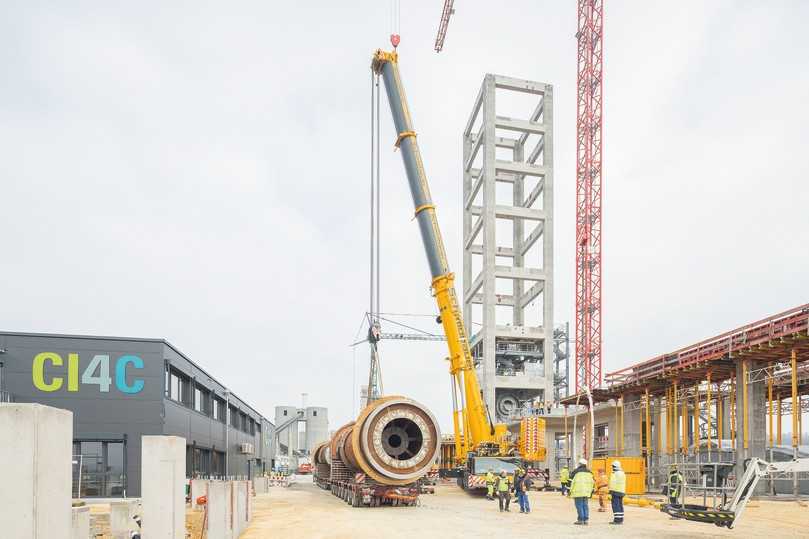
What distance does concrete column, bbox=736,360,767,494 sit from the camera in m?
29.6

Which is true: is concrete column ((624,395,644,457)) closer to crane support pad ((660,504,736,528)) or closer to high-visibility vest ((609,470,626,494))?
high-visibility vest ((609,470,626,494))

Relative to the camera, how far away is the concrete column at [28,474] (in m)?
6.51

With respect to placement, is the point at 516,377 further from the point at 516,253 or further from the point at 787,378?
the point at 787,378

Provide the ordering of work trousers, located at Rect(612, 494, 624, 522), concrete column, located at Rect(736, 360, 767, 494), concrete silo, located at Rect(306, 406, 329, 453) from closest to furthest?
work trousers, located at Rect(612, 494, 624, 522), concrete column, located at Rect(736, 360, 767, 494), concrete silo, located at Rect(306, 406, 329, 453)

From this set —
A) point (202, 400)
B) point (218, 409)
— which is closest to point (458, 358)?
point (202, 400)

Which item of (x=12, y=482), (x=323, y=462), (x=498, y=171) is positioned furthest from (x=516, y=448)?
(x=498, y=171)

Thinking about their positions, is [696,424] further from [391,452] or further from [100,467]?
[100,467]

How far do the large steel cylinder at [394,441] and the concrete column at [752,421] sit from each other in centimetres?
1292

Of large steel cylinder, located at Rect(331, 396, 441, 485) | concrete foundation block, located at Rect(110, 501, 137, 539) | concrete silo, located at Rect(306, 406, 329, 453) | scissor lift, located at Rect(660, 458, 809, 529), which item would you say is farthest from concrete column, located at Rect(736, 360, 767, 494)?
concrete silo, located at Rect(306, 406, 329, 453)

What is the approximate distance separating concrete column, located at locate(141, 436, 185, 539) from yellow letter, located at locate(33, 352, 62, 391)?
22.0m

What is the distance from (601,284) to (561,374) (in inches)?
451

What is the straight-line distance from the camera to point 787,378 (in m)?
34.0

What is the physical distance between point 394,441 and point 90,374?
49.1 ft

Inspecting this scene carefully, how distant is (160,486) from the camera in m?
12.9
